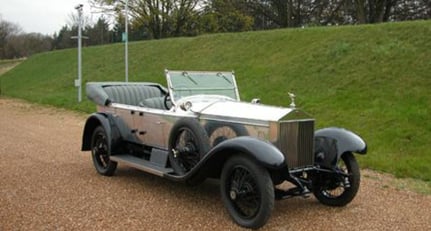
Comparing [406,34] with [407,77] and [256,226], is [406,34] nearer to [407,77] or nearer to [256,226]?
[407,77]

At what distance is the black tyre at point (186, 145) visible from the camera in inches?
211

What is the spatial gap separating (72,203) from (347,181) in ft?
10.2

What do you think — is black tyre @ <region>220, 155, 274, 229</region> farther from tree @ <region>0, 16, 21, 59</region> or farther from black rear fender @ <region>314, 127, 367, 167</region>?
tree @ <region>0, 16, 21, 59</region>

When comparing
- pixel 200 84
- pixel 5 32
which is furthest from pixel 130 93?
pixel 5 32

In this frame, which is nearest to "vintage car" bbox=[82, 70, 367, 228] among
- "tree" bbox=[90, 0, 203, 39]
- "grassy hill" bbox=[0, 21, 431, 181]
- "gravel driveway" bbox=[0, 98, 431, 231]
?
"gravel driveway" bbox=[0, 98, 431, 231]

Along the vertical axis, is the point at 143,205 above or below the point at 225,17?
below

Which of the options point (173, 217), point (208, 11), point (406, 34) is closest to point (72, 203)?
point (173, 217)

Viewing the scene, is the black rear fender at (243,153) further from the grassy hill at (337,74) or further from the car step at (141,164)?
the grassy hill at (337,74)

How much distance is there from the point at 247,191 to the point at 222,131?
89cm

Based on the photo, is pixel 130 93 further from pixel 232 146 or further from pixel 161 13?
pixel 161 13

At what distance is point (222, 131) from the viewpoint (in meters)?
5.41

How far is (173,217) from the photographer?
503 centimetres

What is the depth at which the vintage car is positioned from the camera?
186 inches

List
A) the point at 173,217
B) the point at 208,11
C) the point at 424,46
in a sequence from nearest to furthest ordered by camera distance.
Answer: the point at 173,217 < the point at 424,46 < the point at 208,11
